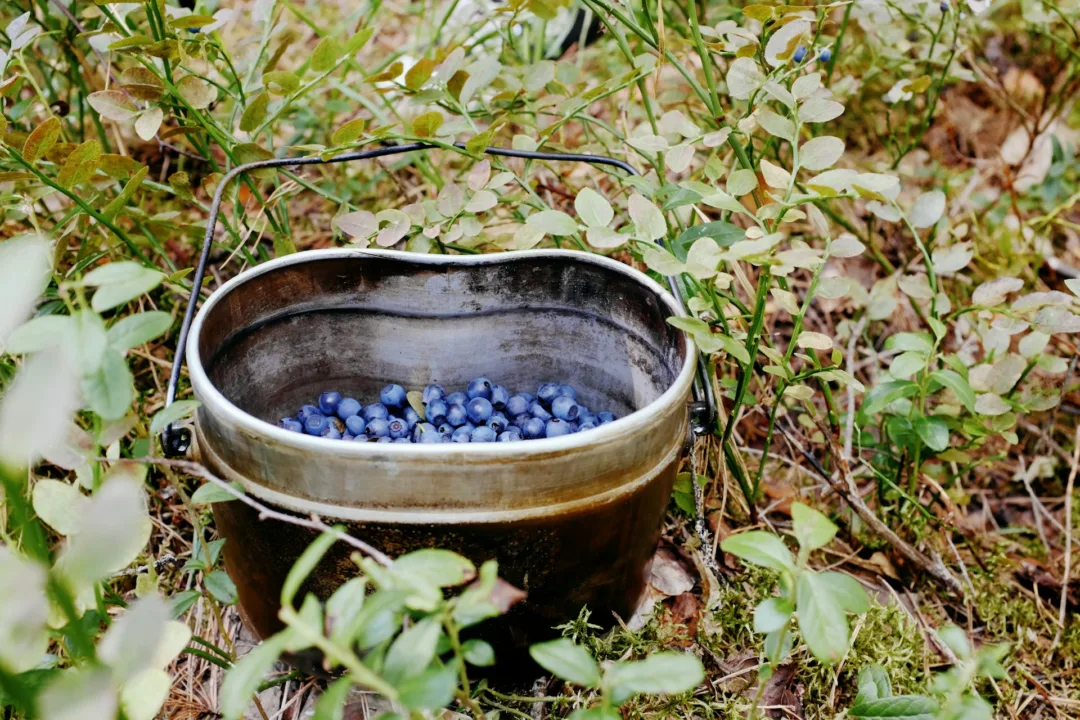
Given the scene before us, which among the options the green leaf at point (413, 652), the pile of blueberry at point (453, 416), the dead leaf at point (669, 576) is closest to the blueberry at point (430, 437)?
the pile of blueberry at point (453, 416)

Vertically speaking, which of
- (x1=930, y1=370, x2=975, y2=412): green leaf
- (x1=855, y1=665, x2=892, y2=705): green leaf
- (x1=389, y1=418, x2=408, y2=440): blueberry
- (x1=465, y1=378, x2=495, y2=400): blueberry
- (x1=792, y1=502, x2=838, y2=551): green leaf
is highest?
(x1=792, y1=502, x2=838, y2=551): green leaf

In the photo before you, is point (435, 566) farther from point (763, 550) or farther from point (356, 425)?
point (356, 425)

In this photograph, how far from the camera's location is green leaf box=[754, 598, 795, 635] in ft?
2.20

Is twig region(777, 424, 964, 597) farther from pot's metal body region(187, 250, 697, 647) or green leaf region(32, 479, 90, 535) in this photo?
green leaf region(32, 479, 90, 535)

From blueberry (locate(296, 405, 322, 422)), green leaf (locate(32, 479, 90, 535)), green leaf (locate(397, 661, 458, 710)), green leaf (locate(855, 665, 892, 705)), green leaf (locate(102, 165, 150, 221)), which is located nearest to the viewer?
green leaf (locate(397, 661, 458, 710))

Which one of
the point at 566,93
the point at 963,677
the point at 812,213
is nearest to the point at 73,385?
the point at 963,677

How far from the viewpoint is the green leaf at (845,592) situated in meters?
0.66

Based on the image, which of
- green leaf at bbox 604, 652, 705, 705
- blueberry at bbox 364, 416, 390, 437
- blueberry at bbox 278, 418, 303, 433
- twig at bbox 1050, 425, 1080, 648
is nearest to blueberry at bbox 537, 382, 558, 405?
blueberry at bbox 364, 416, 390, 437

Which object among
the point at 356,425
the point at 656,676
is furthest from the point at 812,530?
the point at 356,425

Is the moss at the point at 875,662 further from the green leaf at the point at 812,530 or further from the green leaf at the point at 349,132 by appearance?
the green leaf at the point at 349,132

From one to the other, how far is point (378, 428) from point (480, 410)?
5.3 inches

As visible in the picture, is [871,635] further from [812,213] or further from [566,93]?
[566,93]

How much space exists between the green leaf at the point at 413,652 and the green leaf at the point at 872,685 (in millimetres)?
516

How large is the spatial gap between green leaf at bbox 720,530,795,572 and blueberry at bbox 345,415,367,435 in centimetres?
58
